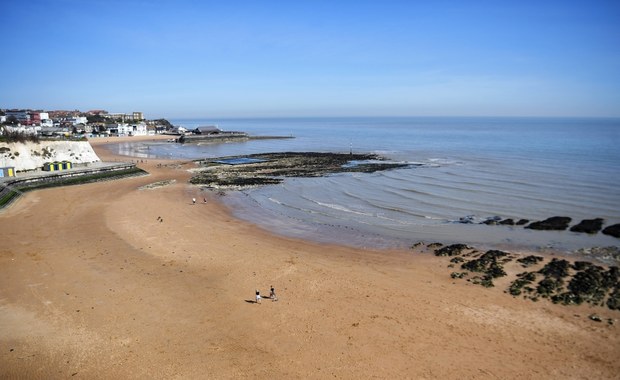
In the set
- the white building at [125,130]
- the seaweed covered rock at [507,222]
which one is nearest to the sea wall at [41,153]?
the seaweed covered rock at [507,222]

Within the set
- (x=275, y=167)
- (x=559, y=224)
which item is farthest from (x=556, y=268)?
(x=275, y=167)

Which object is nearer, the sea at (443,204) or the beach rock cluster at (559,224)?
the sea at (443,204)

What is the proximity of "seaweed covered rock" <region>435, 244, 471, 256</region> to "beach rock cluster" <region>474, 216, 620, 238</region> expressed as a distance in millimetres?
4752

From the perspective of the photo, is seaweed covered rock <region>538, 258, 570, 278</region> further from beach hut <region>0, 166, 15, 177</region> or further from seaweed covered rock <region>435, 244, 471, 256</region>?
beach hut <region>0, 166, 15, 177</region>

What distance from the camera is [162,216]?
24.9 m

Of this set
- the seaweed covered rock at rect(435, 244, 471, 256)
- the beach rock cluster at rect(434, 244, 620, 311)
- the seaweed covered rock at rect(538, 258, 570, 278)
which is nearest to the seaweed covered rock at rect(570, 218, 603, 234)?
the beach rock cluster at rect(434, 244, 620, 311)

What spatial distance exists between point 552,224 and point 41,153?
43.3 metres

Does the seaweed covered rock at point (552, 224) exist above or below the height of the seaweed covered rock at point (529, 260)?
above

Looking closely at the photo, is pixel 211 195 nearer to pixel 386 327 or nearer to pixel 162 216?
pixel 162 216

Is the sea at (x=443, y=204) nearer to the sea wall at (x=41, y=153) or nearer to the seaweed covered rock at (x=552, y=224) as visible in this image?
the seaweed covered rock at (x=552, y=224)

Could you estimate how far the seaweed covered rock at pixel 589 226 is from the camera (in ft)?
69.1

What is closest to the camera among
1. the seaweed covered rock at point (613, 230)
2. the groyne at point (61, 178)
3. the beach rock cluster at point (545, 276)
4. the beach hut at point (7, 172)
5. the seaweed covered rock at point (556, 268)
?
the beach rock cluster at point (545, 276)

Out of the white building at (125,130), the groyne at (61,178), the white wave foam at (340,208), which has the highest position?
the white building at (125,130)

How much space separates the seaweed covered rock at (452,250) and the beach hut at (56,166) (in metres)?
35.8
